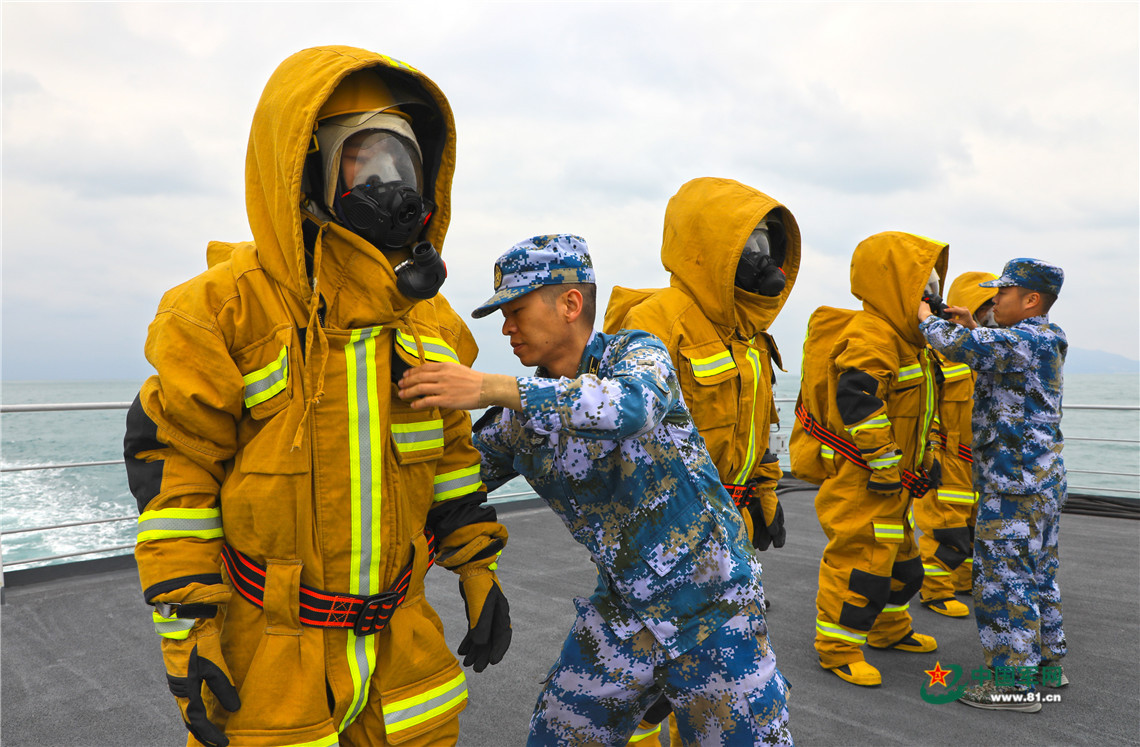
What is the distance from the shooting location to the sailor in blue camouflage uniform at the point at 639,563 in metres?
1.75

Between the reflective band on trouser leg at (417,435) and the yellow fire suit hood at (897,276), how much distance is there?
10.4ft

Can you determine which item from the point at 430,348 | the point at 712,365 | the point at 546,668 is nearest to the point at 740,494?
the point at 712,365

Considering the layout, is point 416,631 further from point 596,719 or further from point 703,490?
point 703,490

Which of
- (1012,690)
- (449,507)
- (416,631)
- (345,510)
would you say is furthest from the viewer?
(1012,690)

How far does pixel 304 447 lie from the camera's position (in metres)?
1.53

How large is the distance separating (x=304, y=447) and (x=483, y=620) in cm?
66

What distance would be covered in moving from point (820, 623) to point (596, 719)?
247cm

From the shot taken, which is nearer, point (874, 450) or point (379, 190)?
point (379, 190)

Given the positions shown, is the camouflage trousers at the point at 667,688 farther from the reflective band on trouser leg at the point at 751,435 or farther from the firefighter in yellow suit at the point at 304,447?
the reflective band on trouser leg at the point at 751,435

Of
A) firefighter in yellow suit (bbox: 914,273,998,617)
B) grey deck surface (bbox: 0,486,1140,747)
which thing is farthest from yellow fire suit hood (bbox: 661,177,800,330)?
firefighter in yellow suit (bbox: 914,273,998,617)

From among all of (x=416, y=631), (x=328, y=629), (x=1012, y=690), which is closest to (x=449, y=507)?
(x=416, y=631)

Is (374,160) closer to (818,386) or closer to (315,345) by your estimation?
(315,345)

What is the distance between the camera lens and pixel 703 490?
5.98 ft

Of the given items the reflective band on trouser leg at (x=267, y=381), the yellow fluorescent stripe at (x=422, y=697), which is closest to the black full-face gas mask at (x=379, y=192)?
the reflective band on trouser leg at (x=267, y=381)
